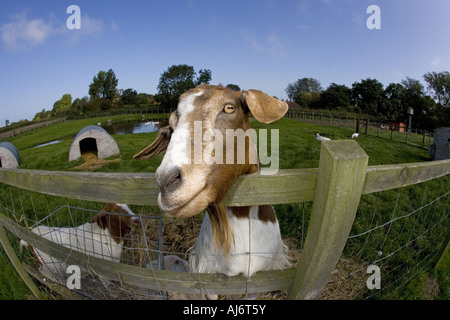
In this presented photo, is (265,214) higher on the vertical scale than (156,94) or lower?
lower

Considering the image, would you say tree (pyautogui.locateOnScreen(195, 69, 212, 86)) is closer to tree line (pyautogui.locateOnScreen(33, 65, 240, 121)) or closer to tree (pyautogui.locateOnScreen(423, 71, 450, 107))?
tree line (pyautogui.locateOnScreen(33, 65, 240, 121))

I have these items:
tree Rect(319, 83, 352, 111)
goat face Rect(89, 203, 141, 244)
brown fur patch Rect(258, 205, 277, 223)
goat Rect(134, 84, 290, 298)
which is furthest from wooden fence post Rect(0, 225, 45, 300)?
tree Rect(319, 83, 352, 111)

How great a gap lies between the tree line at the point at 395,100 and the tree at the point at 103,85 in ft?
223

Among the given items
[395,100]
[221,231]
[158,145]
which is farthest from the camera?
[395,100]

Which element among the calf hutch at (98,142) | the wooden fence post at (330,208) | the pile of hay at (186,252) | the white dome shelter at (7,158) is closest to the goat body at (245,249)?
the pile of hay at (186,252)

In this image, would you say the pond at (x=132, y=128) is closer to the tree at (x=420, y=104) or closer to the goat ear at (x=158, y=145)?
the goat ear at (x=158, y=145)

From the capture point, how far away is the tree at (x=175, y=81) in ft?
192

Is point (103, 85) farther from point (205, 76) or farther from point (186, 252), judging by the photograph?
point (186, 252)

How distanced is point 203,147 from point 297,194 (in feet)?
1.91

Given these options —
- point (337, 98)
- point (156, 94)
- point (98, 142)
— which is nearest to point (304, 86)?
point (337, 98)

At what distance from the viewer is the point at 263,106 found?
1.53m

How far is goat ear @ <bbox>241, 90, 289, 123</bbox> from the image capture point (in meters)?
1.49

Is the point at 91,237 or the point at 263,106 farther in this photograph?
the point at 91,237
